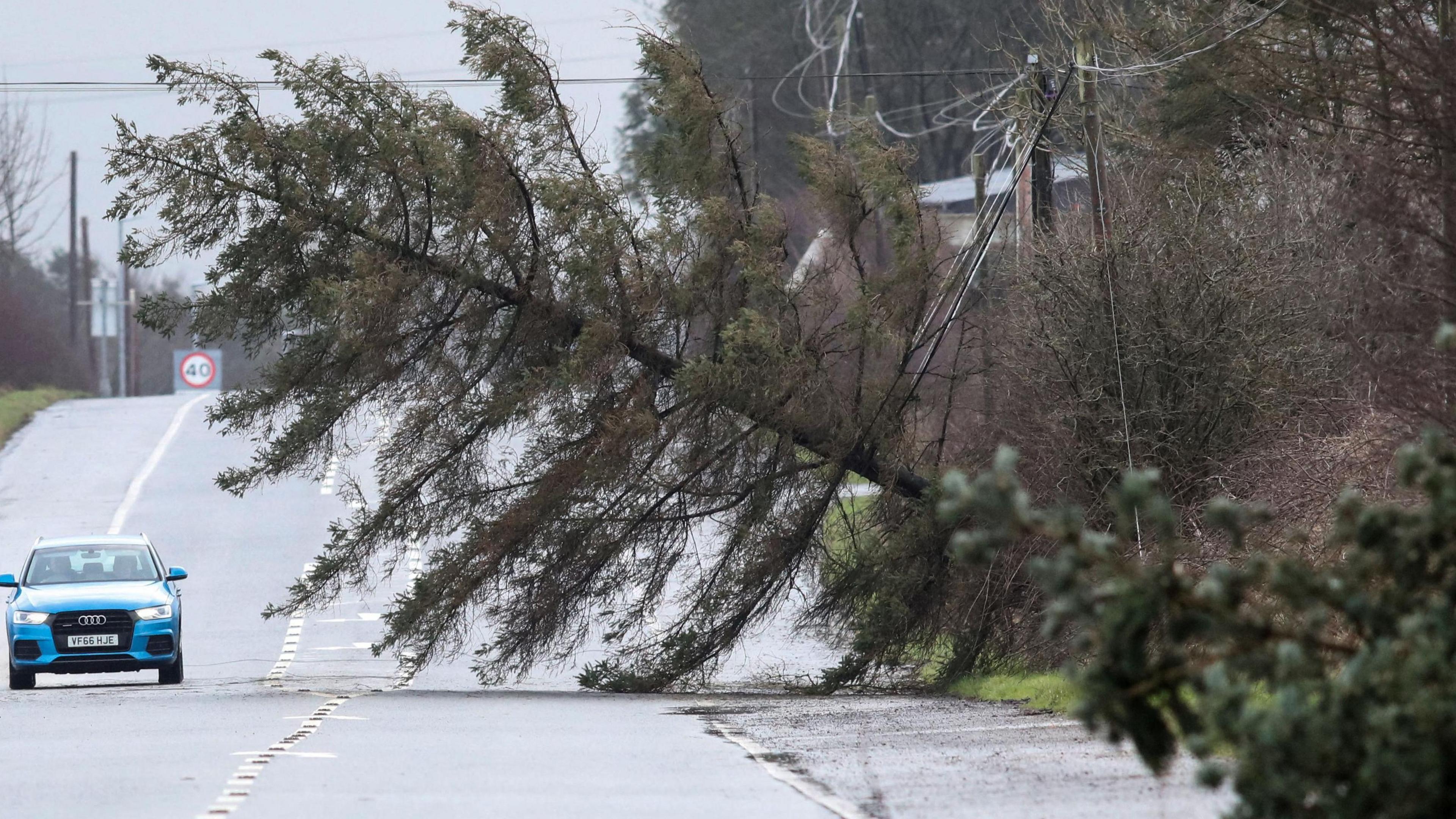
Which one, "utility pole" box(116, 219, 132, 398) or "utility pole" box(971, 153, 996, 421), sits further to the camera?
"utility pole" box(116, 219, 132, 398)

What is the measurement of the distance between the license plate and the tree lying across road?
173 centimetres

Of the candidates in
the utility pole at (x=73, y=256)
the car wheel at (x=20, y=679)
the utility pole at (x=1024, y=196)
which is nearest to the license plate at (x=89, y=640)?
the car wheel at (x=20, y=679)

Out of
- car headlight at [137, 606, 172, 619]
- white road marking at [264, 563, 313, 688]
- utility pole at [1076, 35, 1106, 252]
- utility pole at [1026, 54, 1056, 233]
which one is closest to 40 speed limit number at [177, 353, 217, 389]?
white road marking at [264, 563, 313, 688]

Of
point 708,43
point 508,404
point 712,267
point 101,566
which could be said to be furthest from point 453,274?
point 708,43

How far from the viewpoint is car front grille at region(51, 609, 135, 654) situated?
59.2 ft

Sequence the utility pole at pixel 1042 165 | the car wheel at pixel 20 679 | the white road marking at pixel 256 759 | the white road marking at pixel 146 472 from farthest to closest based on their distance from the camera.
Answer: the white road marking at pixel 146 472, the utility pole at pixel 1042 165, the car wheel at pixel 20 679, the white road marking at pixel 256 759

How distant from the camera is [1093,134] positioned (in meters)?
19.1

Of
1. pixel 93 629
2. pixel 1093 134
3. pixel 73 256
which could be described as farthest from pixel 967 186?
pixel 93 629

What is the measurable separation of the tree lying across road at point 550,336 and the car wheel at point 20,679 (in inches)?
105

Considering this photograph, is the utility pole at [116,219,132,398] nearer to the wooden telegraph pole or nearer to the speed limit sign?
the speed limit sign

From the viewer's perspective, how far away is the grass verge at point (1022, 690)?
15.0 m

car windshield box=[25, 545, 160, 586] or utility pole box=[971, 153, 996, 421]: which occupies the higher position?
utility pole box=[971, 153, 996, 421]

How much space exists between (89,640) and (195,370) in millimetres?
50647

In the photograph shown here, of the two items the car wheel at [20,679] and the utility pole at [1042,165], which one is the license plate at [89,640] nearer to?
the car wheel at [20,679]
